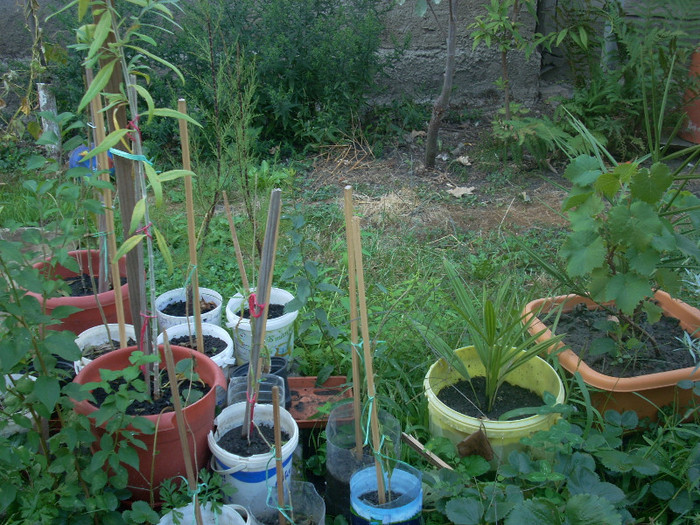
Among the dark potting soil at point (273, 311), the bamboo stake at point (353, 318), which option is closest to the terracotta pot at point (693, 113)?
the dark potting soil at point (273, 311)

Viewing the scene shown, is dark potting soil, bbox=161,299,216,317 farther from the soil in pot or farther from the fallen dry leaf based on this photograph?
the fallen dry leaf

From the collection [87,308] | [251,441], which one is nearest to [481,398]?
[251,441]

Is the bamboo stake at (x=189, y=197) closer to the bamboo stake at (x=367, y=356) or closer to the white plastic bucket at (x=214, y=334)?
the white plastic bucket at (x=214, y=334)

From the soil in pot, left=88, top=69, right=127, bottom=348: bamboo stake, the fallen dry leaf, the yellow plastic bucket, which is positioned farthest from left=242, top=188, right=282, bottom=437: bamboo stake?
the fallen dry leaf

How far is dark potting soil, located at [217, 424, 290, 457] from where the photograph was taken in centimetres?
186

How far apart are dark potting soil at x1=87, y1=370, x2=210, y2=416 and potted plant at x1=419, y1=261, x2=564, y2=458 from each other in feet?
2.47

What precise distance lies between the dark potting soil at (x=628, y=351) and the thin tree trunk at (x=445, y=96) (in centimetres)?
221

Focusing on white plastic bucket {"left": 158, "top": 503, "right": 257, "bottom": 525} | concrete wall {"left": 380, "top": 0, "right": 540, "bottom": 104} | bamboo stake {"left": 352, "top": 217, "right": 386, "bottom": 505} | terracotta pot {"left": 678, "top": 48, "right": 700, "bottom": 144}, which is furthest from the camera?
concrete wall {"left": 380, "top": 0, "right": 540, "bottom": 104}

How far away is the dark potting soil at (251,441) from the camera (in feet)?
6.11

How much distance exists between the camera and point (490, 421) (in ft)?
6.38

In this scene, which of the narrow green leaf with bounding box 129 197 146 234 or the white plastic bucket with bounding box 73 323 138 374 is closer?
the narrow green leaf with bounding box 129 197 146 234

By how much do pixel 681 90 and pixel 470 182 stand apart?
1655 mm

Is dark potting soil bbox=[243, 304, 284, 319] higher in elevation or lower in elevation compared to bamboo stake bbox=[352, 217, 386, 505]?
lower

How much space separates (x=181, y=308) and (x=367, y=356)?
1.33 m
